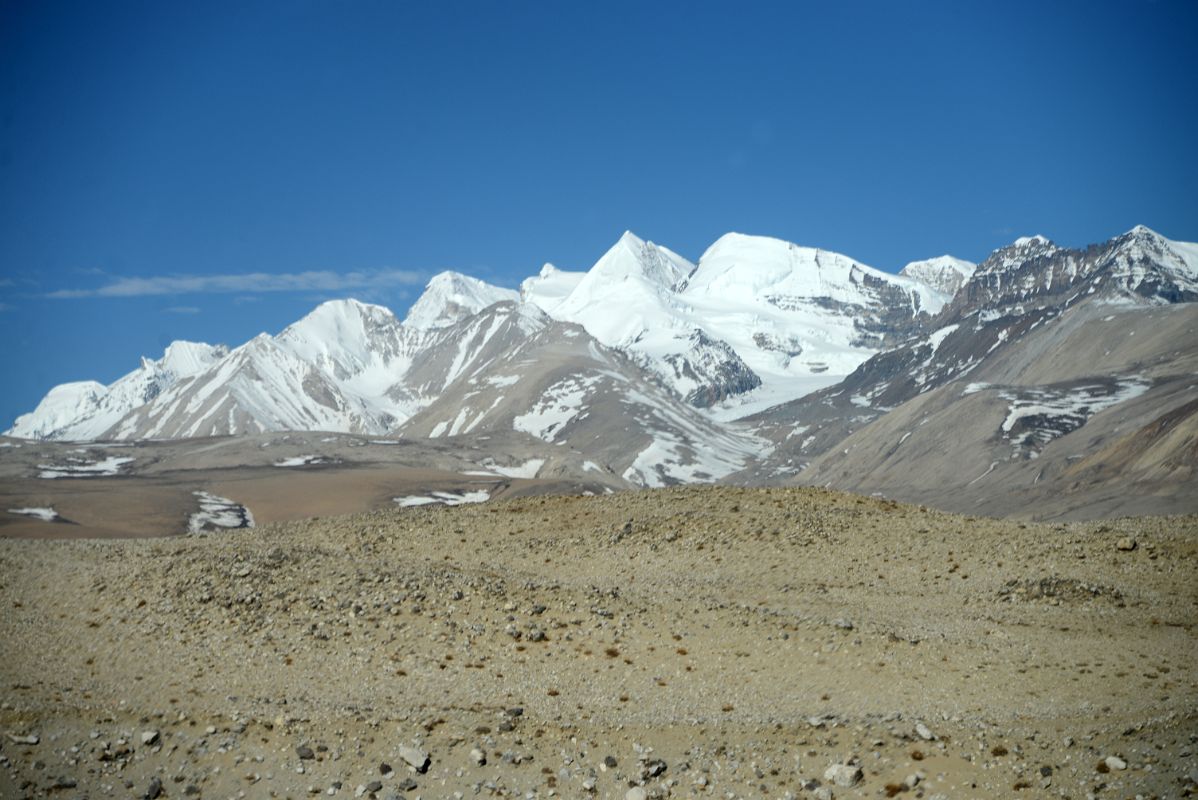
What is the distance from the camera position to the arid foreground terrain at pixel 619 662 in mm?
15453

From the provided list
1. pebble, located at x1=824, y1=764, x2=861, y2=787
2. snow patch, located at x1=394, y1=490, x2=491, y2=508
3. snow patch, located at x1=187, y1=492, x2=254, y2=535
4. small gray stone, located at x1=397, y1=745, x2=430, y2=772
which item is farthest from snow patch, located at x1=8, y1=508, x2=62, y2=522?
pebble, located at x1=824, y1=764, x2=861, y2=787

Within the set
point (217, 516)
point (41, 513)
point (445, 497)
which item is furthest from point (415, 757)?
point (445, 497)

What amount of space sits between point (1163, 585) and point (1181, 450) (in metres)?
99.8

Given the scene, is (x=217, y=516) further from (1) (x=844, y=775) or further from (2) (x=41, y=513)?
(1) (x=844, y=775)

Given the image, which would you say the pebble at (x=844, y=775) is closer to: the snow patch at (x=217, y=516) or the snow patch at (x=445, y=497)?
the snow patch at (x=217, y=516)

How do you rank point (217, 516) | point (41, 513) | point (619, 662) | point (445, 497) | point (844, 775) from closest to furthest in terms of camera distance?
point (844, 775)
point (619, 662)
point (41, 513)
point (217, 516)
point (445, 497)

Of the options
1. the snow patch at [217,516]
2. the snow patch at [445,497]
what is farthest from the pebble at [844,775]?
the snow patch at [445,497]

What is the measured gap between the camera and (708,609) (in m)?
22.1

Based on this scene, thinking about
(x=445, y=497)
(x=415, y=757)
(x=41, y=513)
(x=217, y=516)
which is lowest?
(x=217, y=516)

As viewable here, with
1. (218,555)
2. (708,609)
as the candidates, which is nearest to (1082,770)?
(708,609)

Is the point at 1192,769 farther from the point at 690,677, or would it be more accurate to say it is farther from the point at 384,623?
the point at 384,623

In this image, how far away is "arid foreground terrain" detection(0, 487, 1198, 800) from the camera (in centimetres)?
1545

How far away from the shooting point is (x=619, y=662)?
19641mm

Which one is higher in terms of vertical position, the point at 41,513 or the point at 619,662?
the point at 619,662
